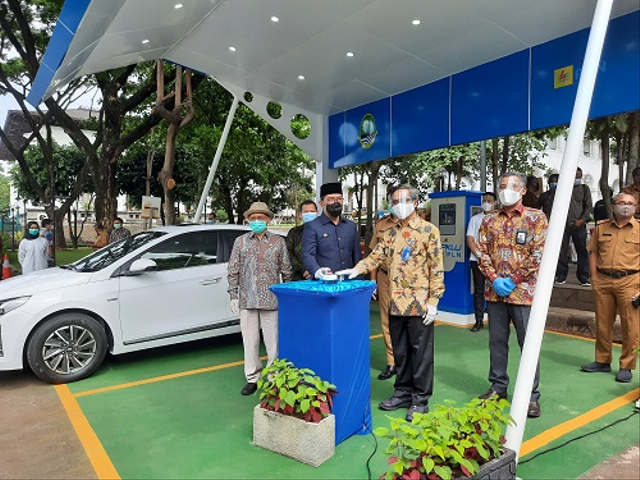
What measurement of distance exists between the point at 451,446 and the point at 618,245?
327cm

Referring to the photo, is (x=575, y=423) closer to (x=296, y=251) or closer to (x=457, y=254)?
(x=296, y=251)

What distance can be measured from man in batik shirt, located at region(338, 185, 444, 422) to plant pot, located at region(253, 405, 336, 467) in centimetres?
88

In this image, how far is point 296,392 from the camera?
3137 millimetres

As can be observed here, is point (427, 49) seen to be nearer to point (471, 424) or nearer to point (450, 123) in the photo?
point (450, 123)

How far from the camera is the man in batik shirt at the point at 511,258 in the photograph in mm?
3797

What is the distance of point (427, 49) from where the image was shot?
20.1 feet

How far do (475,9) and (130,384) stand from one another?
5.19m

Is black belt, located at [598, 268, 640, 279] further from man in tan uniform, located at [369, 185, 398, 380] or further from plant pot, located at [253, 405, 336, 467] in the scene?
plant pot, located at [253, 405, 336, 467]

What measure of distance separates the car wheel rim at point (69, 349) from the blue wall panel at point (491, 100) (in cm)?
538

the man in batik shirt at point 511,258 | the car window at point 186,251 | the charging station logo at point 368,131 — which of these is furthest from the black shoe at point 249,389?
the charging station logo at point 368,131

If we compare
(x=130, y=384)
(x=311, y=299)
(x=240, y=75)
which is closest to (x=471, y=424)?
(x=311, y=299)

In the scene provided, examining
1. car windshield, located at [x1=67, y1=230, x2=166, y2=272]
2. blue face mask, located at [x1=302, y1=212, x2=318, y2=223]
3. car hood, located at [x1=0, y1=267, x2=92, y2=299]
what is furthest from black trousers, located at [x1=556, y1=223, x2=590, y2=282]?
car hood, located at [x1=0, y1=267, x2=92, y2=299]

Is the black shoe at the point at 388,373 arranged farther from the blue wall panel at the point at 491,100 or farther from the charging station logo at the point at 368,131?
the charging station logo at the point at 368,131

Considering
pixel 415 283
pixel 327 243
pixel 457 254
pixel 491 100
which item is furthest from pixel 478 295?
pixel 415 283
